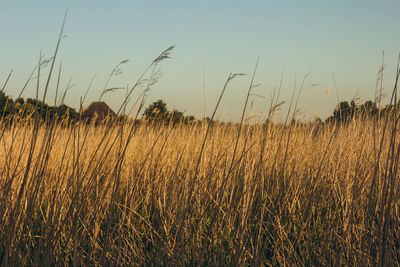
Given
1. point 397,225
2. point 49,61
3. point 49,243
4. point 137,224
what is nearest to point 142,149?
point 137,224

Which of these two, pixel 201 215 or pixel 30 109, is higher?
pixel 30 109

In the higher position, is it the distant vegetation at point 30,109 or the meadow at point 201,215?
the distant vegetation at point 30,109

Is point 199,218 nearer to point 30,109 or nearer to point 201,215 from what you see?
point 201,215

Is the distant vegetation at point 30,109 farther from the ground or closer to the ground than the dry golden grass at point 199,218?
farther from the ground

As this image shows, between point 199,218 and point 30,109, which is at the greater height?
point 30,109

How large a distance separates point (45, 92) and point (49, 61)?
24cm

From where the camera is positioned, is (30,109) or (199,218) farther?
(30,109)

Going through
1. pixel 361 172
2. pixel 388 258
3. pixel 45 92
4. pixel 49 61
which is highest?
pixel 49 61

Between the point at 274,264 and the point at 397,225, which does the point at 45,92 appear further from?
the point at 397,225

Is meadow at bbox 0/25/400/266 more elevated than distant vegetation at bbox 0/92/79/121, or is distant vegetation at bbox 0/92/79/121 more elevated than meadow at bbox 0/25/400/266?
distant vegetation at bbox 0/92/79/121

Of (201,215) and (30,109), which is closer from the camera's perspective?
(201,215)

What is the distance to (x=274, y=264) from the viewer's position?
73.7 inches

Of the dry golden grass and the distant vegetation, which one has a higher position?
the distant vegetation

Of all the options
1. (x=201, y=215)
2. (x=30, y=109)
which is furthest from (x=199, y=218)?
(x=30, y=109)
